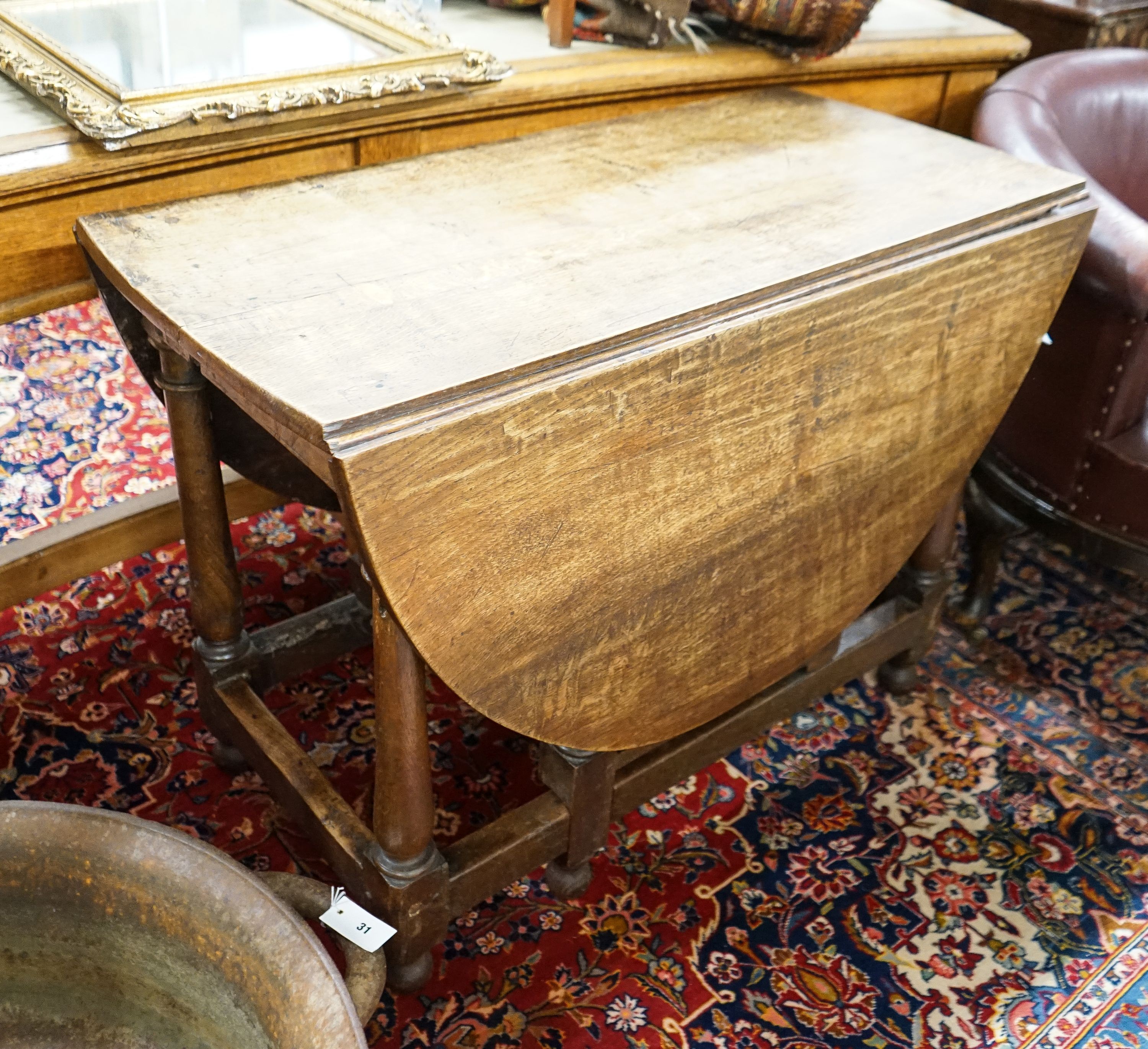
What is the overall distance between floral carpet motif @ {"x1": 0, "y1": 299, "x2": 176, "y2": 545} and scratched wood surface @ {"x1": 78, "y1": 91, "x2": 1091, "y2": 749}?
1.15m

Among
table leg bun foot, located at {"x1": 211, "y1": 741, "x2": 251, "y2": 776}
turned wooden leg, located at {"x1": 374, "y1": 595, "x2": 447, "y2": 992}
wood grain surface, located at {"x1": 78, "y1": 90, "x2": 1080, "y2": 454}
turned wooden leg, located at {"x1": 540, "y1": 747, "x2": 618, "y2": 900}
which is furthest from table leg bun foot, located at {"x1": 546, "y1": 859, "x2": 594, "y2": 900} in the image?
wood grain surface, located at {"x1": 78, "y1": 90, "x2": 1080, "y2": 454}

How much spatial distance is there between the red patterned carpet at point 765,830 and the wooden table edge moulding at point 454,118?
0.78 metres

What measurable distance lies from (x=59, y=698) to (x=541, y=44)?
1.21 m

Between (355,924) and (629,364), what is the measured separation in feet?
2.23

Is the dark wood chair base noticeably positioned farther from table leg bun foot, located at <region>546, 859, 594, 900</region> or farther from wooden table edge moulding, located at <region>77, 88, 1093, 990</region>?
table leg bun foot, located at <region>546, 859, 594, 900</region>

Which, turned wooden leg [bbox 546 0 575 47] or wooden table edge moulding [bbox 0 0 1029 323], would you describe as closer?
wooden table edge moulding [bbox 0 0 1029 323]

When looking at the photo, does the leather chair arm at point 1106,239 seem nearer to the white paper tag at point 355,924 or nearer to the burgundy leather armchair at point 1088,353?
the burgundy leather armchair at point 1088,353

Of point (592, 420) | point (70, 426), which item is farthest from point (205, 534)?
point (70, 426)

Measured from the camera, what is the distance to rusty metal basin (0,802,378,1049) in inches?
41.3

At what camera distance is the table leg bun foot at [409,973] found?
135 centimetres

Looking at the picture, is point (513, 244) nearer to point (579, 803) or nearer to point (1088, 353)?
point (579, 803)

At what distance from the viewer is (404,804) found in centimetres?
123

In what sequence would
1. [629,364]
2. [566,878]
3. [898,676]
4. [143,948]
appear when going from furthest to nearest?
[898,676] < [566,878] < [143,948] < [629,364]

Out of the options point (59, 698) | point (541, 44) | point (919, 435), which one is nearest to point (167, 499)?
point (59, 698)
